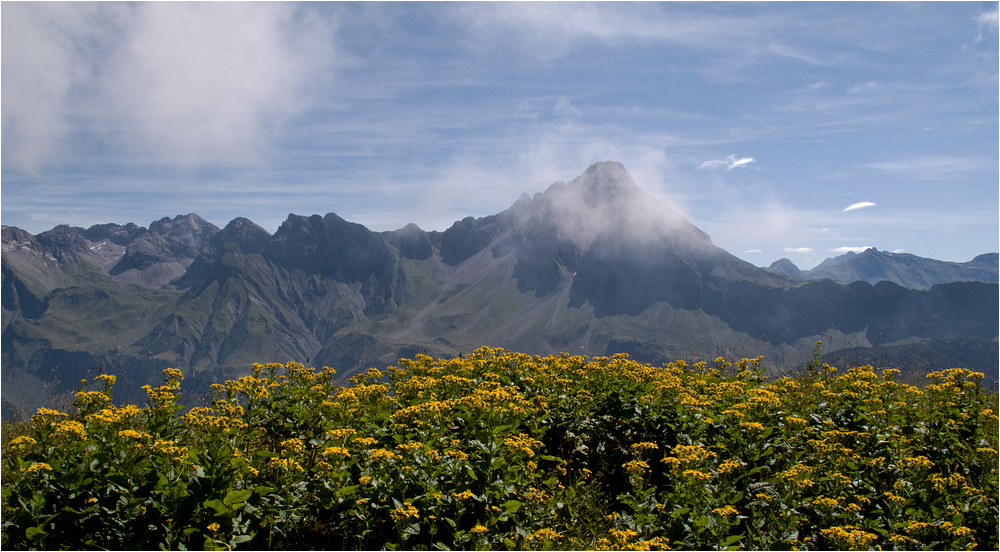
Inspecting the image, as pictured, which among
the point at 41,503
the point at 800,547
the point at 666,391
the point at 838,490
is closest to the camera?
the point at 41,503

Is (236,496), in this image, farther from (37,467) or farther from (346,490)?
(37,467)

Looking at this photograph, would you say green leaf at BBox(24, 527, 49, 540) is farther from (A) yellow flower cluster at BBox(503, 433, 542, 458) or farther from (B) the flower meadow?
(A) yellow flower cluster at BBox(503, 433, 542, 458)

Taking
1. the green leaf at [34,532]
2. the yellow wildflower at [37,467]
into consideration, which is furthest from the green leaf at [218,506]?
the yellow wildflower at [37,467]

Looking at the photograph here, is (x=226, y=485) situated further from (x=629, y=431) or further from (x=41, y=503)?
(x=629, y=431)

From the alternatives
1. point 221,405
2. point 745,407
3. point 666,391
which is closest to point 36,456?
point 221,405

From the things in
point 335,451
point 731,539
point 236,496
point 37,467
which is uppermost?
point 335,451

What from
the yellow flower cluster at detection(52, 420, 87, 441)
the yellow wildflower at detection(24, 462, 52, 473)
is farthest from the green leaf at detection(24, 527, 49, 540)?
the yellow flower cluster at detection(52, 420, 87, 441)

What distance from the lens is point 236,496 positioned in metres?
6.01

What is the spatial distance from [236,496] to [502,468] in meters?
3.31

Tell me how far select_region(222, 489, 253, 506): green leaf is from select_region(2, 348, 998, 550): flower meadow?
2cm

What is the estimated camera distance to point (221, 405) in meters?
7.70

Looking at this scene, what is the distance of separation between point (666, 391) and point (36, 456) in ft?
31.7

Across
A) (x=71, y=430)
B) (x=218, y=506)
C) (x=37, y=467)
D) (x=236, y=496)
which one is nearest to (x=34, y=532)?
(x=37, y=467)

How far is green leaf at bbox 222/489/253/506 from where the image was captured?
5984mm
